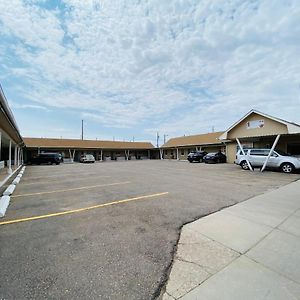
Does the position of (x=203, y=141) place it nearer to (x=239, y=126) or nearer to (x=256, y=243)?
(x=239, y=126)

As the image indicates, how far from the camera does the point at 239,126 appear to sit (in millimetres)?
17625

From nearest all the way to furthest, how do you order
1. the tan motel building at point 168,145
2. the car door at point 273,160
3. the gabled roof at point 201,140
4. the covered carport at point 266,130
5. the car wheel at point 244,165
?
the covered carport at point 266,130 → the tan motel building at point 168,145 → the car door at point 273,160 → the car wheel at point 244,165 → the gabled roof at point 201,140

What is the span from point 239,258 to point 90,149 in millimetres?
39893

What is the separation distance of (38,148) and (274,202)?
3751 centimetres

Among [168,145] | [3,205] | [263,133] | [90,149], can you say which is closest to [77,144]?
[90,149]

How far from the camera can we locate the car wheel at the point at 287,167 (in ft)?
46.7

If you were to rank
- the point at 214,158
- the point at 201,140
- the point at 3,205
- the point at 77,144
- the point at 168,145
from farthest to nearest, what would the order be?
the point at 168,145, the point at 77,144, the point at 201,140, the point at 214,158, the point at 3,205

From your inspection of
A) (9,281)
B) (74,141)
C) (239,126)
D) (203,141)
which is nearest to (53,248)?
(9,281)

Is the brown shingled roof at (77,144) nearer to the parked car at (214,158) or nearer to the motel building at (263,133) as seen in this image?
the parked car at (214,158)

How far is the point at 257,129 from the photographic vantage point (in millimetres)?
16375

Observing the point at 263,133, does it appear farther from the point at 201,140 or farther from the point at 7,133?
the point at 201,140

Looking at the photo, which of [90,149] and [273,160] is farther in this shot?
[90,149]

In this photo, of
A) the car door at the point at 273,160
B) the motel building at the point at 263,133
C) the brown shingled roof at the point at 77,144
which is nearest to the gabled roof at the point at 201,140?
the motel building at the point at 263,133

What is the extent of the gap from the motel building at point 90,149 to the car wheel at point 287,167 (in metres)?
32.3
